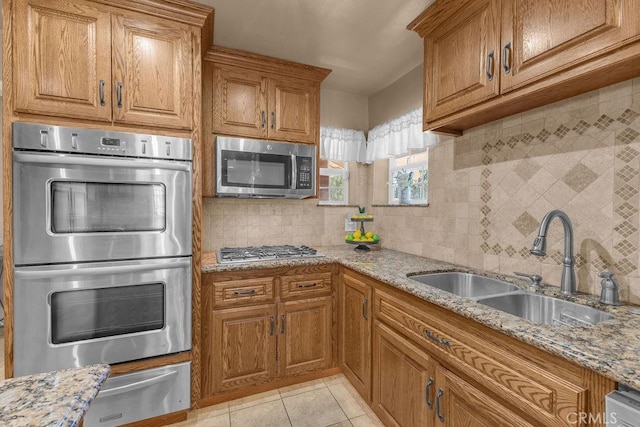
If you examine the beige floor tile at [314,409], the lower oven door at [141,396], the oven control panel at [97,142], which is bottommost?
the beige floor tile at [314,409]

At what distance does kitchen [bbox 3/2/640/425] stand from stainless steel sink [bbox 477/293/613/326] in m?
0.17

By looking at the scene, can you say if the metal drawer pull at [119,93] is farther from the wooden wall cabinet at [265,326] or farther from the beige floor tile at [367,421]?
the beige floor tile at [367,421]

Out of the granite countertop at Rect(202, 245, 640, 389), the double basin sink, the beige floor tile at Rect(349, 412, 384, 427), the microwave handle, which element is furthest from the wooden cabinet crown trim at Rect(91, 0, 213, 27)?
the beige floor tile at Rect(349, 412, 384, 427)

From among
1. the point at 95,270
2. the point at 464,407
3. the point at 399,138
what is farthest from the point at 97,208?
the point at 399,138

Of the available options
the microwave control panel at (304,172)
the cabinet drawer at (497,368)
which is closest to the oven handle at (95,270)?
the microwave control panel at (304,172)

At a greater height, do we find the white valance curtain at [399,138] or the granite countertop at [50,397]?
the white valance curtain at [399,138]

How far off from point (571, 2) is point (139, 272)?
2301 mm

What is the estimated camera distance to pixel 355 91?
297 centimetres

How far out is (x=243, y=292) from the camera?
1.99 meters

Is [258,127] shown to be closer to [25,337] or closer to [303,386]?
[25,337]

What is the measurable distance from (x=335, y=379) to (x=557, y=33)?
7.84 ft

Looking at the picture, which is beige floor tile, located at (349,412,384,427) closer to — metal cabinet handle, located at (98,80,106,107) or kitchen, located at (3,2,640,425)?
kitchen, located at (3,2,640,425)

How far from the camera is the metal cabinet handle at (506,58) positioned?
1.32 m

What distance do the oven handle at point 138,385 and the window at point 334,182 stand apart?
1874mm
